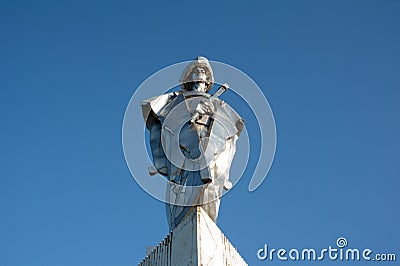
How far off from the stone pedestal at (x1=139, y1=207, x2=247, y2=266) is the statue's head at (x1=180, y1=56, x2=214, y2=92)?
13.6 ft

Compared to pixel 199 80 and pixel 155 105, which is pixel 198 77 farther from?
pixel 155 105

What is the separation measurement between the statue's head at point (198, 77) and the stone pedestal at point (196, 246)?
4151 mm

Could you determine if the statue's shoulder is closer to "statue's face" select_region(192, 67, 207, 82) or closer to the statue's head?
the statue's head

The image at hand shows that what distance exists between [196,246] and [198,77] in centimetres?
526

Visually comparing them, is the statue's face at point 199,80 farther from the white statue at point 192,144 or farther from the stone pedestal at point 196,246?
the stone pedestal at point 196,246

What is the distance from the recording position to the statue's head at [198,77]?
47.3ft

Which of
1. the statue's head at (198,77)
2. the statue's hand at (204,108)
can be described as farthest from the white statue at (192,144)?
the statue's head at (198,77)

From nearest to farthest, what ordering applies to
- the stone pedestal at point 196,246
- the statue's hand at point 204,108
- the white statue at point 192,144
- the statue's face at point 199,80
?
1. the stone pedestal at point 196,246
2. the white statue at point 192,144
3. the statue's hand at point 204,108
4. the statue's face at point 199,80

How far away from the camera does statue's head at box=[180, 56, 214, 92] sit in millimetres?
14430

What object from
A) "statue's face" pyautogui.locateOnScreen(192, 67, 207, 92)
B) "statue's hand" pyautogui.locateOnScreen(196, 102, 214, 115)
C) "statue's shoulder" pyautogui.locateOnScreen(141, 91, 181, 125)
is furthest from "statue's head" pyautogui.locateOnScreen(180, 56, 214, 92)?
"statue's hand" pyautogui.locateOnScreen(196, 102, 214, 115)

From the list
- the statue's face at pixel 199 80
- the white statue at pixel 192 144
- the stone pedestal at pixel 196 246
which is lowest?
the stone pedestal at pixel 196 246

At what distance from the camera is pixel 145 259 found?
11.7m

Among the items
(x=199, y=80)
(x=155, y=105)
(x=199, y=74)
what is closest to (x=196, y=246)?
(x=155, y=105)

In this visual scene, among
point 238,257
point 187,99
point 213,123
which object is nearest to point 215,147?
point 213,123
